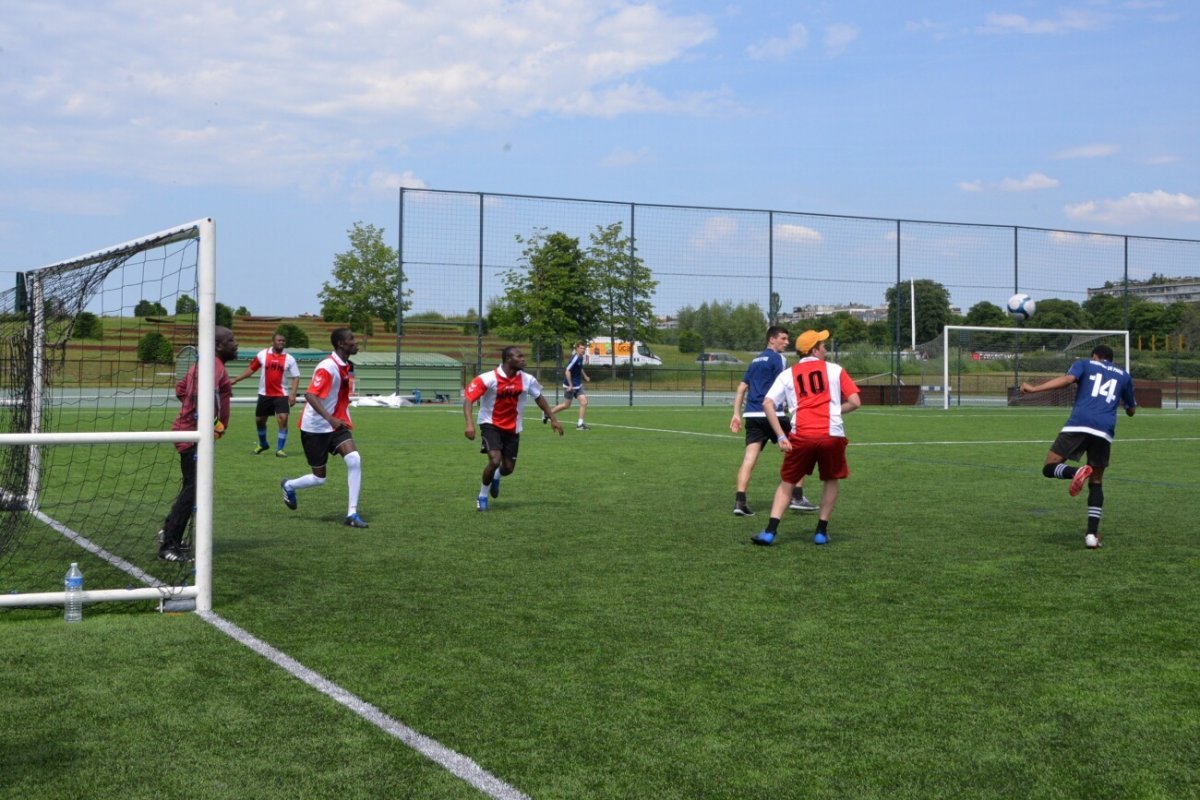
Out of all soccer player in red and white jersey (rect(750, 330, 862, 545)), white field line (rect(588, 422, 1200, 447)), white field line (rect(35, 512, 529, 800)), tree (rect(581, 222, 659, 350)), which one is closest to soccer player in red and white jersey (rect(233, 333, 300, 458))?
white field line (rect(588, 422, 1200, 447))

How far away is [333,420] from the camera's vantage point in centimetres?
1041

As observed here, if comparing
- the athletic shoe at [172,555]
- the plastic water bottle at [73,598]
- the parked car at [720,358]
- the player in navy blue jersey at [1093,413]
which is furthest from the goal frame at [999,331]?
the plastic water bottle at [73,598]

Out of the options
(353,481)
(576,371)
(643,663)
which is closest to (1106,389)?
(643,663)

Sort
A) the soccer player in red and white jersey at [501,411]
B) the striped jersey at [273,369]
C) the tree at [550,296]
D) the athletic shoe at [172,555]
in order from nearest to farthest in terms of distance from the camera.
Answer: the athletic shoe at [172,555]
the soccer player in red and white jersey at [501,411]
the striped jersey at [273,369]
the tree at [550,296]

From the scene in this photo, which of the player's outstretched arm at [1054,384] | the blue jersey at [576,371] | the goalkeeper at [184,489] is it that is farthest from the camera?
the blue jersey at [576,371]

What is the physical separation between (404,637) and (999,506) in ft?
26.0

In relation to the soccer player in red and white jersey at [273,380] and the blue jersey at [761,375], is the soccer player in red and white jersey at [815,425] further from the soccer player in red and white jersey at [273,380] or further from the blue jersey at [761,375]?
the soccer player in red and white jersey at [273,380]

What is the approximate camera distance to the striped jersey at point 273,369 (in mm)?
18730

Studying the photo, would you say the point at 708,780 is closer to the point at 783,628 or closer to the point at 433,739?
the point at 433,739

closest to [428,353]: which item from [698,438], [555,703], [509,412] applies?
[698,438]

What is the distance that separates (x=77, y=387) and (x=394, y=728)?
7261 mm

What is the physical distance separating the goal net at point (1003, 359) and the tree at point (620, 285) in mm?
11158

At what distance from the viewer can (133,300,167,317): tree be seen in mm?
8266

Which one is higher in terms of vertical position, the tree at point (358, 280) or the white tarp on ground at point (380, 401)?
the tree at point (358, 280)
